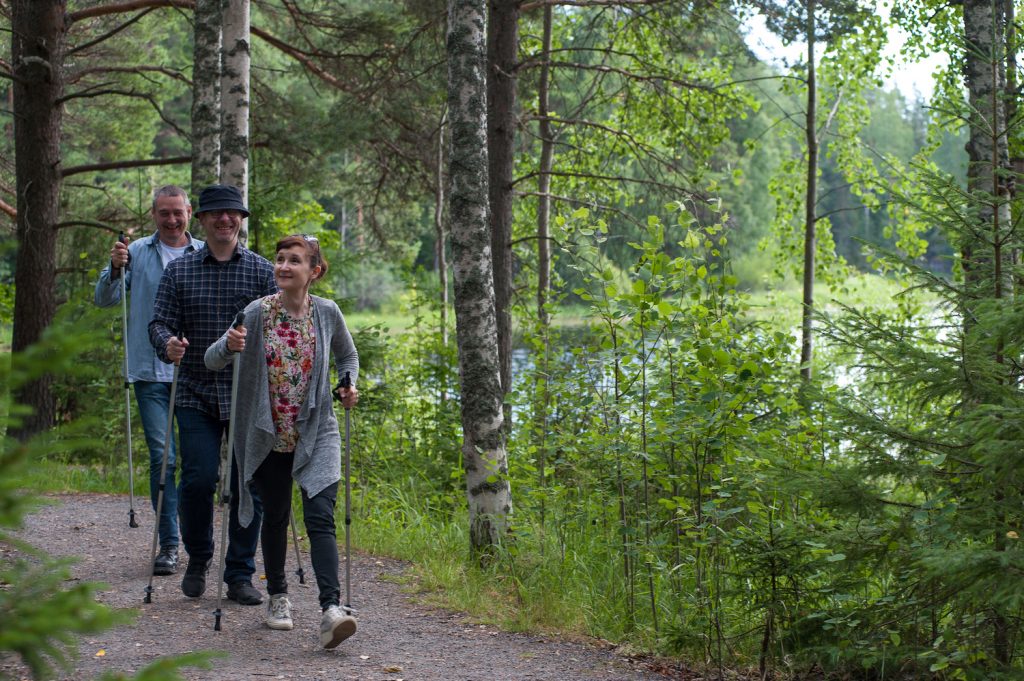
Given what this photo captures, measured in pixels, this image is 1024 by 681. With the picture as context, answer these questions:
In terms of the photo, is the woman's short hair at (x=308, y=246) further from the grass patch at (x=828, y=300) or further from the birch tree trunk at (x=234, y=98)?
the birch tree trunk at (x=234, y=98)

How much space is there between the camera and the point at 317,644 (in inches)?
207

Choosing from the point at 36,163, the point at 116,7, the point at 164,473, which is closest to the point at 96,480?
the point at 36,163

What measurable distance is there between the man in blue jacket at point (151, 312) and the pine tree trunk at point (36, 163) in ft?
19.6

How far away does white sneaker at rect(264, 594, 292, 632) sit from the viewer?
541cm

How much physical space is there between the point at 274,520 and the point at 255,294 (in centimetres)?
131

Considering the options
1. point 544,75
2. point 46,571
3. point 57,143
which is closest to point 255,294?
point 46,571

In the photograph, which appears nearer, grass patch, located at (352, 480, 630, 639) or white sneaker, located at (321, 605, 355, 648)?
white sneaker, located at (321, 605, 355, 648)

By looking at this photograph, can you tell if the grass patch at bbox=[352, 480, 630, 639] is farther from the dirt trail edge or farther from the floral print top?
the floral print top

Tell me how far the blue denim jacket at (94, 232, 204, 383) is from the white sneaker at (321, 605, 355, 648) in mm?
2229

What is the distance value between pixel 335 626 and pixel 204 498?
4.13ft

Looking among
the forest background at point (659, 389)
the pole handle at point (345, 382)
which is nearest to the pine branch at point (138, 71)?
the forest background at point (659, 389)

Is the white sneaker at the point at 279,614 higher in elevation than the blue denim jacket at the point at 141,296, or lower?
lower

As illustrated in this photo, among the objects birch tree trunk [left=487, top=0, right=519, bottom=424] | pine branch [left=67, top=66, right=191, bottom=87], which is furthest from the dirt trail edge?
pine branch [left=67, top=66, right=191, bottom=87]

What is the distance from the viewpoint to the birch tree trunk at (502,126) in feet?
35.8
